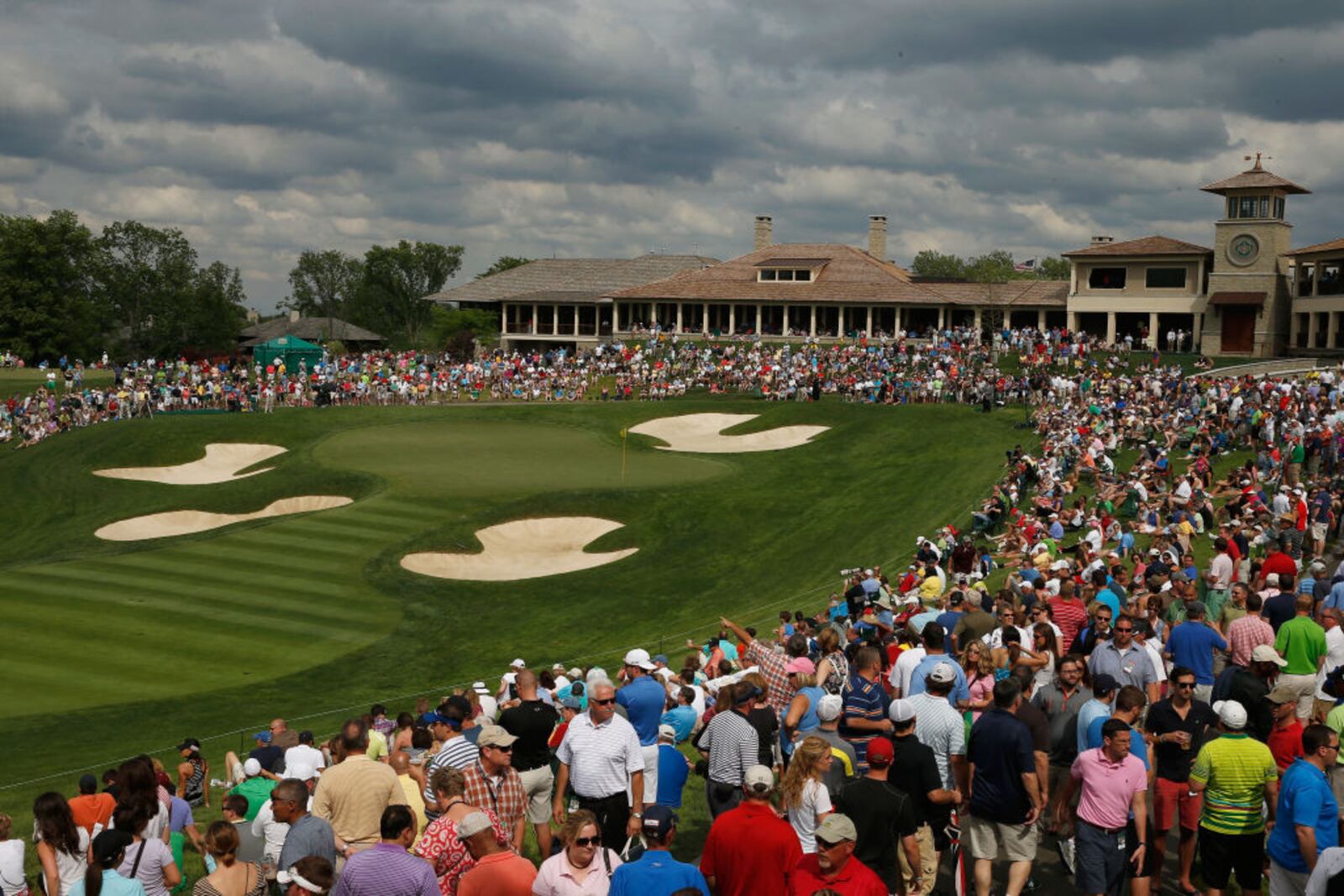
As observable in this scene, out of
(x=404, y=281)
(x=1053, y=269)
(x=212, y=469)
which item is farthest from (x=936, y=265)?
(x=212, y=469)

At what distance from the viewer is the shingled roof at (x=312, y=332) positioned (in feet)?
407

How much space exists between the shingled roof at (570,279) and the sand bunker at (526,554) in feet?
174

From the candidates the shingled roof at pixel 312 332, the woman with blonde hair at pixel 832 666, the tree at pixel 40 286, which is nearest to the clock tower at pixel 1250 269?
the woman with blonde hair at pixel 832 666

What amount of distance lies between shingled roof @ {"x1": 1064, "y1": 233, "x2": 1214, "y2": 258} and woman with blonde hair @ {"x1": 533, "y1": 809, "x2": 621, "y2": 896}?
6075cm

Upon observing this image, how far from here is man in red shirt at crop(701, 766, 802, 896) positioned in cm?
781

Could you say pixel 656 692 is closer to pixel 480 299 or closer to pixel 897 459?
pixel 897 459

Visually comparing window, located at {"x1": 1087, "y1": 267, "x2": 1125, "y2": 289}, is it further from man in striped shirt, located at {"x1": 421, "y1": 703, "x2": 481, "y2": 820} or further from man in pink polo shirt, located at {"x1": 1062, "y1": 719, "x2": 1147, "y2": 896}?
man in striped shirt, located at {"x1": 421, "y1": 703, "x2": 481, "y2": 820}

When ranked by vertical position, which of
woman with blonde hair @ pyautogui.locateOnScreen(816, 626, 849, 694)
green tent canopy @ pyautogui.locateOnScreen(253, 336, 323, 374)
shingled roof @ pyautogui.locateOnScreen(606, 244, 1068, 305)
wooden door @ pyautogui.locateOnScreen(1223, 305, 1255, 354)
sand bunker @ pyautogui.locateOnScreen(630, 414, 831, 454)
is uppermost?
shingled roof @ pyautogui.locateOnScreen(606, 244, 1068, 305)

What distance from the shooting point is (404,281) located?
147 meters

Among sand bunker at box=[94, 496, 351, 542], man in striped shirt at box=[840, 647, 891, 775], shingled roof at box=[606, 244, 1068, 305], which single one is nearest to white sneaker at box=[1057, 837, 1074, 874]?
man in striped shirt at box=[840, 647, 891, 775]

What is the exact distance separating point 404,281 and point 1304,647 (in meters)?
141

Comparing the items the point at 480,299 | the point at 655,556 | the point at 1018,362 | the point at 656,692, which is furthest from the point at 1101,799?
the point at 480,299

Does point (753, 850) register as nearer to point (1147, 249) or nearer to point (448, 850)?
point (448, 850)

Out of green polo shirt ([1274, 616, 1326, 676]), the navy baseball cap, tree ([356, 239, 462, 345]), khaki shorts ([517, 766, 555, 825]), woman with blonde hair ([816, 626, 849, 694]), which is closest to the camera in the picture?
the navy baseball cap
